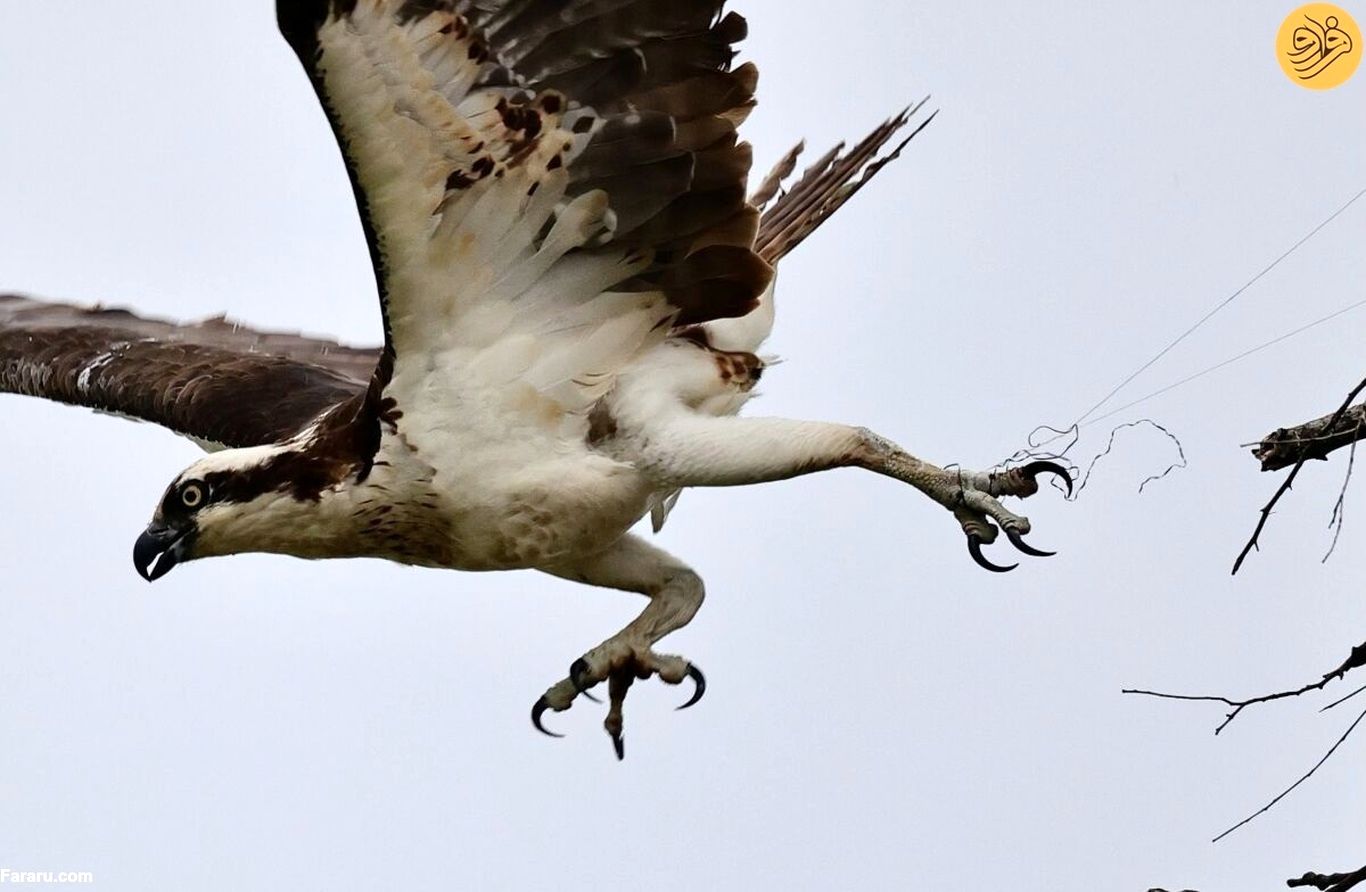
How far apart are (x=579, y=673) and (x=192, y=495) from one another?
150 cm

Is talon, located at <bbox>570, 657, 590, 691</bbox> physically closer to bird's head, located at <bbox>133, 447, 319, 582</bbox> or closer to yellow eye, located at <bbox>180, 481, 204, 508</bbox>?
bird's head, located at <bbox>133, 447, 319, 582</bbox>

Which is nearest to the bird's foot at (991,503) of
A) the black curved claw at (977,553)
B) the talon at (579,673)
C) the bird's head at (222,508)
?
the black curved claw at (977,553)

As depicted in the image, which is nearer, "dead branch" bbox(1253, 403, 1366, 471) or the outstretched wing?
"dead branch" bbox(1253, 403, 1366, 471)

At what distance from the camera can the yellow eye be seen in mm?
7980

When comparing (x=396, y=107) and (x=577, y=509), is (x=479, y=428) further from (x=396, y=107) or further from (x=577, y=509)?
(x=396, y=107)

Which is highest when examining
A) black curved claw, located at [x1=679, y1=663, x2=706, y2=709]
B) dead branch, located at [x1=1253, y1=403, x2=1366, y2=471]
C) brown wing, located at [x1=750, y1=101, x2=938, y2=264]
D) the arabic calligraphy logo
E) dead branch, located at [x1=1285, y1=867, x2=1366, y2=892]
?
brown wing, located at [x1=750, y1=101, x2=938, y2=264]

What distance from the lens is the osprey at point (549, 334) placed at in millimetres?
7457

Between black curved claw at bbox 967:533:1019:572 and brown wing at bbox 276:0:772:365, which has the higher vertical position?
brown wing at bbox 276:0:772:365

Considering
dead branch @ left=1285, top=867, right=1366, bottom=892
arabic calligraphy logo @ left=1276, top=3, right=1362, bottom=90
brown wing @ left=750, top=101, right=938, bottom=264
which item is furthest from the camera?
brown wing @ left=750, top=101, right=938, bottom=264

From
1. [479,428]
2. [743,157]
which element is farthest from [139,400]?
[743,157]

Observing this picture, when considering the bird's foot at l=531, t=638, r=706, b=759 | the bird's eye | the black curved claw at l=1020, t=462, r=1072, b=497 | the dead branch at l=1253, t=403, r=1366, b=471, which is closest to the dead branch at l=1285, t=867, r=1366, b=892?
the dead branch at l=1253, t=403, r=1366, b=471

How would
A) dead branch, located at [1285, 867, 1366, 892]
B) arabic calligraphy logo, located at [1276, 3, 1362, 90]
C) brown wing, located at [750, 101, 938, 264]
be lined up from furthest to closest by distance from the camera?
brown wing, located at [750, 101, 938, 264], arabic calligraphy logo, located at [1276, 3, 1362, 90], dead branch, located at [1285, 867, 1366, 892]

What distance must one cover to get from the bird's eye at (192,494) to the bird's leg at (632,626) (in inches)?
53.5

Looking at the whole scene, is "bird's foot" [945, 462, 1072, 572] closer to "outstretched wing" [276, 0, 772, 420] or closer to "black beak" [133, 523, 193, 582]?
"outstretched wing" [276, 0, 772, 420]
